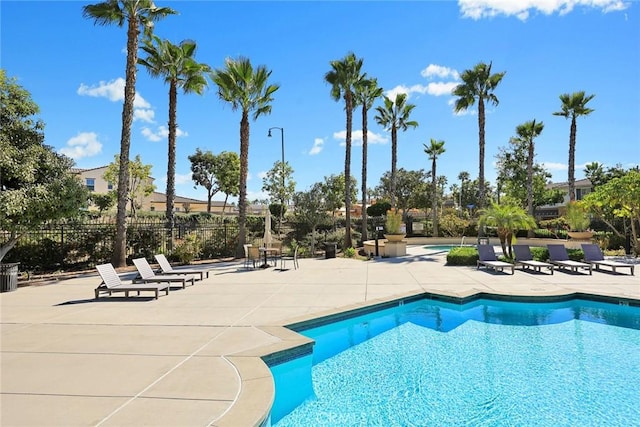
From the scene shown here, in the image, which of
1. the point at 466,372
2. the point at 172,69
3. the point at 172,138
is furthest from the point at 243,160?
the point at 466,372

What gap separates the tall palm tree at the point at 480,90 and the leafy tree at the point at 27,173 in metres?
22.7

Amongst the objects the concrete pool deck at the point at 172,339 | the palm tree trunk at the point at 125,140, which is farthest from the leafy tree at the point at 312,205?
the palm tree trunk at the point at 125,140

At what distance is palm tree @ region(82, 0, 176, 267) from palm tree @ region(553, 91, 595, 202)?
2706 cm

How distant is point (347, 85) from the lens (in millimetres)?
21609

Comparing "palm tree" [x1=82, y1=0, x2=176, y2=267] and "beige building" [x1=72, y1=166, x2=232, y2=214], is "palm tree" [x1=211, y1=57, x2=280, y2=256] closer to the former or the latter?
"palm tree" [x1=82, y1=0, x2=176, y2=267]

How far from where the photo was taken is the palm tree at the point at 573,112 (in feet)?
85.4

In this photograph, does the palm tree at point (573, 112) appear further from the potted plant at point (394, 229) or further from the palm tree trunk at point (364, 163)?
the palm tree trunk at point (364, 163)

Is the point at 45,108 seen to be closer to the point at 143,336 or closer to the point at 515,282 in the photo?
the point at 143,336

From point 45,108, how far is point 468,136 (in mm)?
25664

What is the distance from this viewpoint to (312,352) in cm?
579

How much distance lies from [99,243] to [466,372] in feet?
49.3

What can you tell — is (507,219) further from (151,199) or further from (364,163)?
(151,199)

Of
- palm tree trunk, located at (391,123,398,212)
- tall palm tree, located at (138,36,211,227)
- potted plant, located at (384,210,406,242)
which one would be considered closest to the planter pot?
potted plant, located at (384,210,406,242)

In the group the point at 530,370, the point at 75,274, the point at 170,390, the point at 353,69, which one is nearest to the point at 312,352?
the point at 170,390
